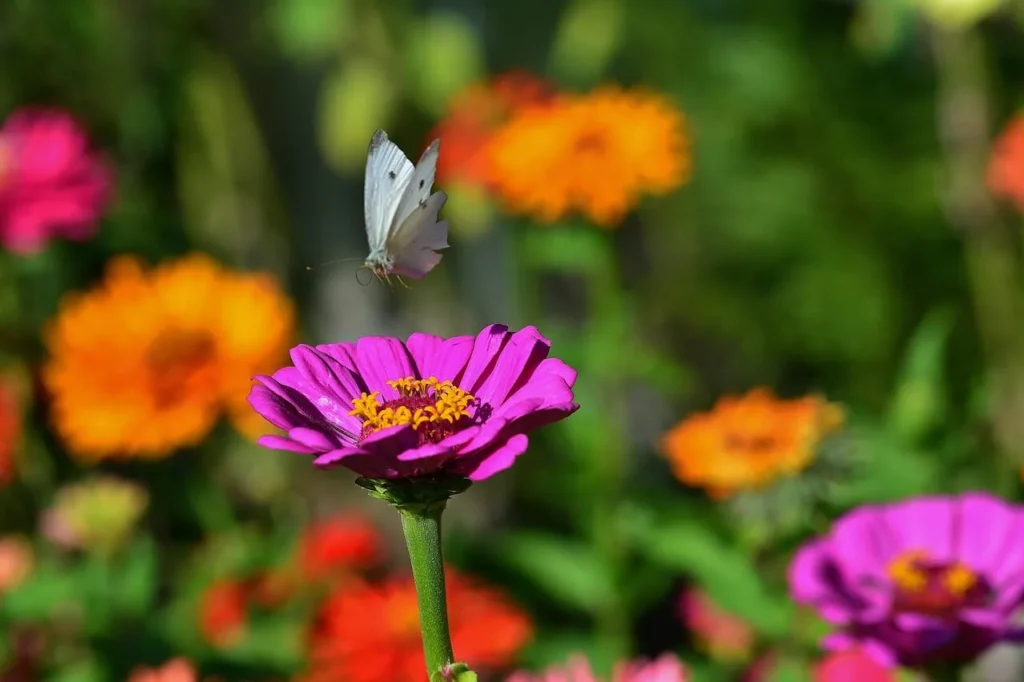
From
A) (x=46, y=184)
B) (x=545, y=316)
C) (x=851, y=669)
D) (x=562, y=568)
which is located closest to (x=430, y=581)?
(x=851, y=669)

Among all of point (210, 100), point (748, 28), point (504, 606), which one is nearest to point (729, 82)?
point (748, 28)

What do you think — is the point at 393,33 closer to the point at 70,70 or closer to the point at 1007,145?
the point at 70,70

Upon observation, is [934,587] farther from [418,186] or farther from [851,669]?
[418,186]

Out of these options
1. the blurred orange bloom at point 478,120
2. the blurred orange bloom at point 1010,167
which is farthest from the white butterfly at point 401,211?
the blurred orange bloom at point 1010,167

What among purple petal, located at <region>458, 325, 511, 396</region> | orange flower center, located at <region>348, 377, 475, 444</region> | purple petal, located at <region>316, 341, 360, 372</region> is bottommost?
orange flower center, located at <region>348, 377, 475, 444</region>

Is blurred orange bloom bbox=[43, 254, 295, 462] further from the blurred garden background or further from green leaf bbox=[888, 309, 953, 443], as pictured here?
green leaf bbox=[888, 309, 953, 443]

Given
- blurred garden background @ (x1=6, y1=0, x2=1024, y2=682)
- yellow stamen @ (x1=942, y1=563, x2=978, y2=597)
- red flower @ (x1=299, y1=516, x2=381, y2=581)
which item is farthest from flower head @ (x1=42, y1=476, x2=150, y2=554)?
yellow stamen @ (x1=942, y1=563, x2=978, y2=597)

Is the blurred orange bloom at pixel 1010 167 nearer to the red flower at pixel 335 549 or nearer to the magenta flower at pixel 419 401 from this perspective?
the red flower at pixel 335 549
